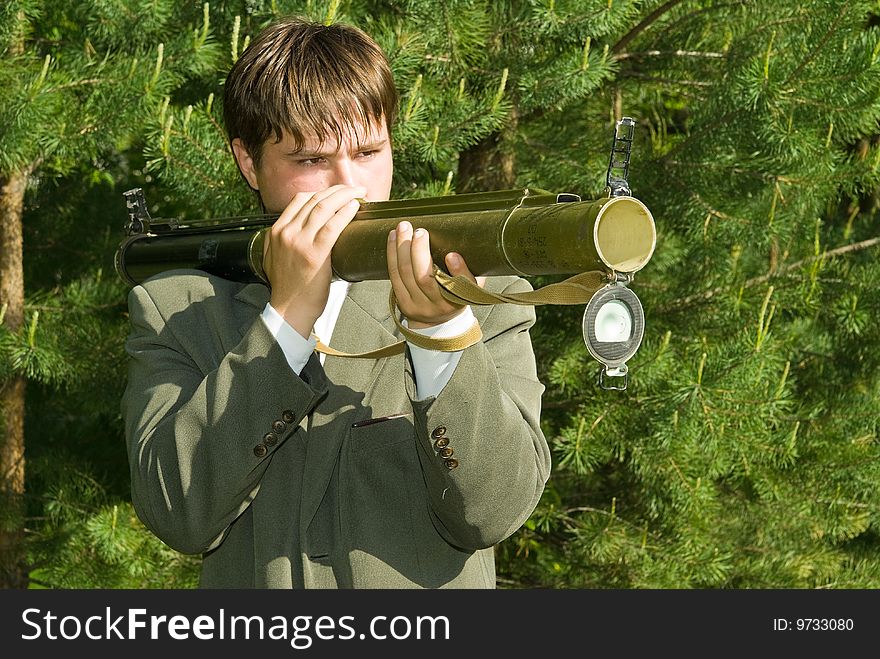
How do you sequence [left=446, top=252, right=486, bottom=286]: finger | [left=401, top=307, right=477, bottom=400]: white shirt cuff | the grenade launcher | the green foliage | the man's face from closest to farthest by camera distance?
the grenade launcher < [left=446, top=252, right=486, bottom=286]: finger < [left=401, top=307, right=477, bottom=400]: white shirt cuff < the man's face < the green foliage

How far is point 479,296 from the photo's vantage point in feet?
5.82

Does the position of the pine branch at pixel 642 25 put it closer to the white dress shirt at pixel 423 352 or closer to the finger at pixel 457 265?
the white dress shirt at pixel 423 352

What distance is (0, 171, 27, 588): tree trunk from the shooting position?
5.17 metres

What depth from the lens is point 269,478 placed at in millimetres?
2236

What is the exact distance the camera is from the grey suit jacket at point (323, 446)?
201cm

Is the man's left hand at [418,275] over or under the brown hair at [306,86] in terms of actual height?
under

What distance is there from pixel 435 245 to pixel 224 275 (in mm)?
706

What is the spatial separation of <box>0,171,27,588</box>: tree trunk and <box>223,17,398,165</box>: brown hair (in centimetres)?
295

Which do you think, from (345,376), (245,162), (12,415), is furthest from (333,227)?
(12,415)

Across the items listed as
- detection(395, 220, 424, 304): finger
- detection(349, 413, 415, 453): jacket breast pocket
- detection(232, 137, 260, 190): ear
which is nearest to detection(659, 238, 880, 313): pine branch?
detection(232, 137, 260, 190): ear

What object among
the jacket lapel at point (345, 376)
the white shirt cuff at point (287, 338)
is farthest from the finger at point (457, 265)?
the jacket lapel at point (345, 376)

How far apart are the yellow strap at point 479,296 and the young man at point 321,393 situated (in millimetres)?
26

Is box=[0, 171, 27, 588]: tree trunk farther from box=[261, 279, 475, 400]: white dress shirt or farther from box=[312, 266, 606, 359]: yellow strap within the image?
box=[312, 266, 606, 359]: yellow strap

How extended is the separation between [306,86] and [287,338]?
714 mm
